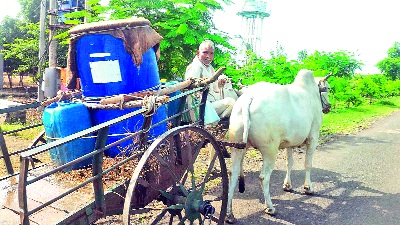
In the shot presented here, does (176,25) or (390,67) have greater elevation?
(176,25)

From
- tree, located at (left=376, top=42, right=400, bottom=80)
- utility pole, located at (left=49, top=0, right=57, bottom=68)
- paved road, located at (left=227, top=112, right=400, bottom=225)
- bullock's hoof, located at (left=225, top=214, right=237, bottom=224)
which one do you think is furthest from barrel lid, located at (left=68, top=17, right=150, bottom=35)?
tree, located at (left=376, top=42, right=400, bottom=80)

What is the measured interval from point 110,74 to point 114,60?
14 cm

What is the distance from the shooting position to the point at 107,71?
11.3ft

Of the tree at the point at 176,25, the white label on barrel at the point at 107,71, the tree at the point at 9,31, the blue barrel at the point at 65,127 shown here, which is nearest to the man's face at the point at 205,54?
the white label on barrel at the point at 107,71

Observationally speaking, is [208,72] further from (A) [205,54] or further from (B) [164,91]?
(B) [164,91]

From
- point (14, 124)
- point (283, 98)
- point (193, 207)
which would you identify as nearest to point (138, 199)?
point (193, 207)

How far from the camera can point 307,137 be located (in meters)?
5.18

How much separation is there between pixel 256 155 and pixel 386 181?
2.34 m

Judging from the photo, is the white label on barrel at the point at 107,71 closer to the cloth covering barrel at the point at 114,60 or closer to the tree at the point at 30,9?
the cloth covering barrel at the point at 114,60

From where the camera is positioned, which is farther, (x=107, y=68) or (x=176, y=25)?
(x=176, y=25)

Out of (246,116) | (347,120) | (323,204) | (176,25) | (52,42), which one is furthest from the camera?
(347,120)

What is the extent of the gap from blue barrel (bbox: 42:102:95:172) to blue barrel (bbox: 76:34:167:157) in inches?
8.8

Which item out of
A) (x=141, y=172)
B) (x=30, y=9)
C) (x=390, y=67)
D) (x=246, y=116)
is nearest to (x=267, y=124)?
(x=246, y=116)

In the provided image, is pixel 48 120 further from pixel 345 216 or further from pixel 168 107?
pixel 345 216
